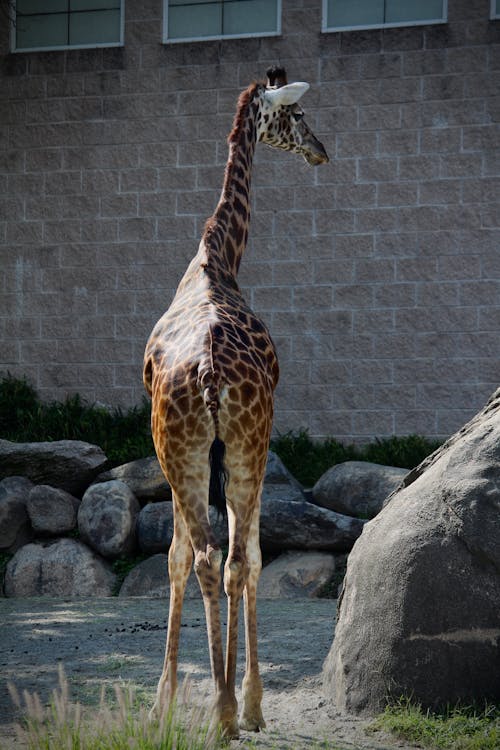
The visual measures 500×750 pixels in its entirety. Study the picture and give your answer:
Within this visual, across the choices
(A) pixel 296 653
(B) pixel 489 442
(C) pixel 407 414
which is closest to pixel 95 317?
(C) pixel 407 414

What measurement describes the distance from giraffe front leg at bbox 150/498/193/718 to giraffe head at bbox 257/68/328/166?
10.2 feet

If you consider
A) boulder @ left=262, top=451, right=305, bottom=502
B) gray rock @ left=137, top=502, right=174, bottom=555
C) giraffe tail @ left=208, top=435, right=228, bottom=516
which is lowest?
gray rock @ left=137, top=502, right=174, bottom=555

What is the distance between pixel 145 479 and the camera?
10.1m

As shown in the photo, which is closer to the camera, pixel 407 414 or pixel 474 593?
pixel 474 593

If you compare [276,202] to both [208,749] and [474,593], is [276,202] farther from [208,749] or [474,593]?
[208,749]

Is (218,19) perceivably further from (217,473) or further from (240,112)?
(217,473)

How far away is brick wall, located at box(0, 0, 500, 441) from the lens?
11.3 meters

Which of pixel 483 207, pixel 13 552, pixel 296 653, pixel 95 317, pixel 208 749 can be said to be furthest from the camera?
pixel 95 317

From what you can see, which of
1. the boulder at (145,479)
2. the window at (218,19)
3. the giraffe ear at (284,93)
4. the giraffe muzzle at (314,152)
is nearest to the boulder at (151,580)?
the boulder at (145,479)

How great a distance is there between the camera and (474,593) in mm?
4594

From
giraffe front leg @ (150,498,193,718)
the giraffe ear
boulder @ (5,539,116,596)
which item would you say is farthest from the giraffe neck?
boulder @ (5,539,116,596)

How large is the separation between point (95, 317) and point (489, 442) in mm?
8043

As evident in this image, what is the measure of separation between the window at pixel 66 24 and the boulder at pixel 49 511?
5.65 meters

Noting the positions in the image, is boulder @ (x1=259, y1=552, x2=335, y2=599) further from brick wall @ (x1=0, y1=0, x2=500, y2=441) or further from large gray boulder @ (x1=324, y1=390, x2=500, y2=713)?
large gray boulder @ (x1=324, y1=390, x2=500, y2=713)
